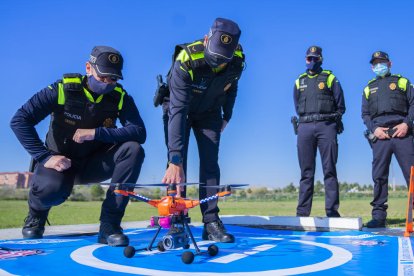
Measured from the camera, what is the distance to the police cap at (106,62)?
404 centimetres

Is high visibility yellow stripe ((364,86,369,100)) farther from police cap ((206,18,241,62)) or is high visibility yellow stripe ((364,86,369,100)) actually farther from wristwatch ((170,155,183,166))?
wristwatch ((170,155,183,166))

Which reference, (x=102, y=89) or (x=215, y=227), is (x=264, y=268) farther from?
(x=102, y=89)

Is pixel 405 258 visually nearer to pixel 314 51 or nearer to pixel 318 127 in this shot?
pixel 318 127

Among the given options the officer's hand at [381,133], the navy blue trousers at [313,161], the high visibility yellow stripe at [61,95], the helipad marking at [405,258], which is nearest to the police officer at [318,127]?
the navy blue trousers at [313,161]

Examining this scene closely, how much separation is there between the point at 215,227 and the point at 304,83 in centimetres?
343

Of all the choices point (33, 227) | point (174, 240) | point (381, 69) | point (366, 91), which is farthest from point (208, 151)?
point (381, 69)

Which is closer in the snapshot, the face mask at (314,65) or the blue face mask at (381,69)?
the face mask at (314,65)

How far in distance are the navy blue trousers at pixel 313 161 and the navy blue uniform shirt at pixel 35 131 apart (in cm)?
323

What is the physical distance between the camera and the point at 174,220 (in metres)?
3.28

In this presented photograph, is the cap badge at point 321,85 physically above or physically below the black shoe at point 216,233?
above

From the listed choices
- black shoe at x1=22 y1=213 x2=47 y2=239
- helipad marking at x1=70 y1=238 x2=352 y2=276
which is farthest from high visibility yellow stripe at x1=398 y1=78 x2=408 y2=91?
black shoe at x1=22 y1=213 x2=47 y2=239

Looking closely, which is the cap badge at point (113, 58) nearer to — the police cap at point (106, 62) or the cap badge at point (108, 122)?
the police cap at point (106, 62)

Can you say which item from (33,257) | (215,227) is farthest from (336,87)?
(33,257)

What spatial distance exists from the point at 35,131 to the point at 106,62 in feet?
3.17
